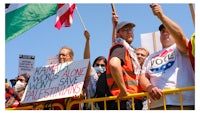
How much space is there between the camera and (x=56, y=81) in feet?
13.8

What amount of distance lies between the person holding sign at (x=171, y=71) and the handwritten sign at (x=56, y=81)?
31.6 inches

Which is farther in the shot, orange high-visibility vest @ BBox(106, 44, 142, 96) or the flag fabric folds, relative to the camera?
the flag fabric folds

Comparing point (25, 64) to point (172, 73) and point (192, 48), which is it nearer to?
A: point (172, 73)

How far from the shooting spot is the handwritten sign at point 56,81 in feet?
13.2

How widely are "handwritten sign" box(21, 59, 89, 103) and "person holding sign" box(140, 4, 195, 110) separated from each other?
804 millimetres

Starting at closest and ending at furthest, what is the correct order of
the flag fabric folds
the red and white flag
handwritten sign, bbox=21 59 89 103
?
handwritten sign, bbox=21 59 89 103 → the flag fabric folds → the red and white flag

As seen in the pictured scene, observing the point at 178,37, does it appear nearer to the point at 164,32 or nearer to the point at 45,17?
the point at 164,32

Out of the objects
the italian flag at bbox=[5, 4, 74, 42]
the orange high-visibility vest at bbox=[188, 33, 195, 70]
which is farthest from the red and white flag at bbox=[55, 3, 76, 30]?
the orange high-visibility vest at bbox=[188, 33, 195, 70]

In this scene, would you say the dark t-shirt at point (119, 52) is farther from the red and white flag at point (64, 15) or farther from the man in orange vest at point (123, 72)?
the red and white flag at point (64, 15)

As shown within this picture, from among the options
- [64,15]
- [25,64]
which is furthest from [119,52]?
[25,64]

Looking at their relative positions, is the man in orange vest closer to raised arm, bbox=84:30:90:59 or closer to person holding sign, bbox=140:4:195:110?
person holding sign, bbox=140:4:195:110

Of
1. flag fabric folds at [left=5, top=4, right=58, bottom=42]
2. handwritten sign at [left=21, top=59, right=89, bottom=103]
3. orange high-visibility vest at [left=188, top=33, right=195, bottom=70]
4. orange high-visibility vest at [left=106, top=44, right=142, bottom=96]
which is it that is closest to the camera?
orange high-visibility vest at [left=188, top=33, right=195, bottom=70]

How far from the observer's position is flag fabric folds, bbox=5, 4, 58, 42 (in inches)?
192
